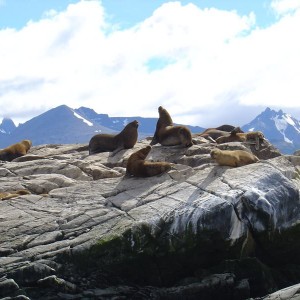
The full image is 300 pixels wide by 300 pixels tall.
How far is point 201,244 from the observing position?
14.3 meters

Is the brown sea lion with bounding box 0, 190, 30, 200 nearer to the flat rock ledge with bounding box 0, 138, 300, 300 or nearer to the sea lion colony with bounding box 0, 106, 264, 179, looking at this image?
the flat rock ledge with bounding box 0, 138, 300, 300

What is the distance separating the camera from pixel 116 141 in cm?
2561

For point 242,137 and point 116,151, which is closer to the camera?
point 116,151

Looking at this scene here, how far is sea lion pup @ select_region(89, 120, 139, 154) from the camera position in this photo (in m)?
25.1

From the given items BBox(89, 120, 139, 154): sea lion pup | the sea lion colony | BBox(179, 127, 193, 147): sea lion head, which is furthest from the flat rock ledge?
BBox(89, 120, 139, 154): sea lion pup

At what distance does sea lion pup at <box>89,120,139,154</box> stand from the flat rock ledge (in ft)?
26.3

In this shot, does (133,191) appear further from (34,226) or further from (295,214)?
(295,214)

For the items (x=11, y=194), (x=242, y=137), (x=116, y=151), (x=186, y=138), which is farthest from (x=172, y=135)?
(x=11, y=194)

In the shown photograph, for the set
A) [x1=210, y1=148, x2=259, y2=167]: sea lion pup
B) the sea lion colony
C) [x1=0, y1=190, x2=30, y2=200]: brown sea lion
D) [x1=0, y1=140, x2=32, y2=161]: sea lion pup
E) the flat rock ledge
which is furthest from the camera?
[x1=0, y1=140, x2=32, y2=161]: sea lion pup

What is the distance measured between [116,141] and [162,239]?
1188 cm

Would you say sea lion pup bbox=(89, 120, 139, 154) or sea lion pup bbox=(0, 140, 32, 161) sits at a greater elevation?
sea lion pup bbox=(0, 140, 32, 161)

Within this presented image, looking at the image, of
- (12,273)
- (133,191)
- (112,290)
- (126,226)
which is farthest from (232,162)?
(12,273)

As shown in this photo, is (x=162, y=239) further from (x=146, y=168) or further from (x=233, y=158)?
(x=233, y=158)

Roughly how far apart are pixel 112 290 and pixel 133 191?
3774 millimetres
